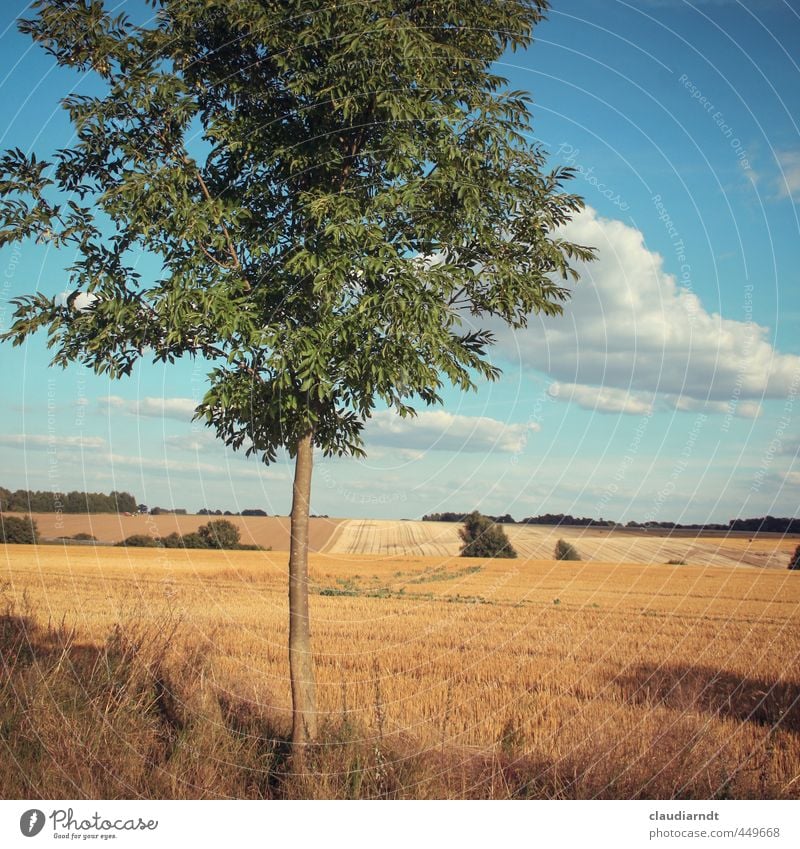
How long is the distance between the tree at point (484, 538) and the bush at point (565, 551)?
309cm

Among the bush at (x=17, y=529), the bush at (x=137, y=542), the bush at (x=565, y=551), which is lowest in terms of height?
the bush at (x=565, y=551)

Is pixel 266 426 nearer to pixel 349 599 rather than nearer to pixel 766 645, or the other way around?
pixel 766 645

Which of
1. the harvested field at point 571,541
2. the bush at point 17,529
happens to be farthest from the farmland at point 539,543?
the bush at point 17,529

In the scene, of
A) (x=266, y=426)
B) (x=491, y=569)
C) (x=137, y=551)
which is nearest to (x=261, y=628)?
(x=266, y=426)

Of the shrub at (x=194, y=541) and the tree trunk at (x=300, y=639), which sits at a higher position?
the tree trunk at (x=300, y=639)

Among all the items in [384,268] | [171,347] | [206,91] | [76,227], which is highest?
[206,91]

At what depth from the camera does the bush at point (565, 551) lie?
165ft

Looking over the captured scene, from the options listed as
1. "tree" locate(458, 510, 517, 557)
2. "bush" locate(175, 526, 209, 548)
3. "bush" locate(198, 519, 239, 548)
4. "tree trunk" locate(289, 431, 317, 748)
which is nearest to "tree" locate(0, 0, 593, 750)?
"tree trunk" locate(289, 431, 317, 748)

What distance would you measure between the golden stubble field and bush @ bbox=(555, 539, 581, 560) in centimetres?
1589

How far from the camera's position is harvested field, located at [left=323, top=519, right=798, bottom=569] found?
50.4 meters

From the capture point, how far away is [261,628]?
57.1 feet

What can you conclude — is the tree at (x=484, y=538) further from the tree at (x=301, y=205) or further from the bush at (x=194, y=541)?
the tree at (x=301, y=205)

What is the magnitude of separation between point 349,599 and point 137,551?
27512 millimetres

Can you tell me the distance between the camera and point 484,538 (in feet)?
148
